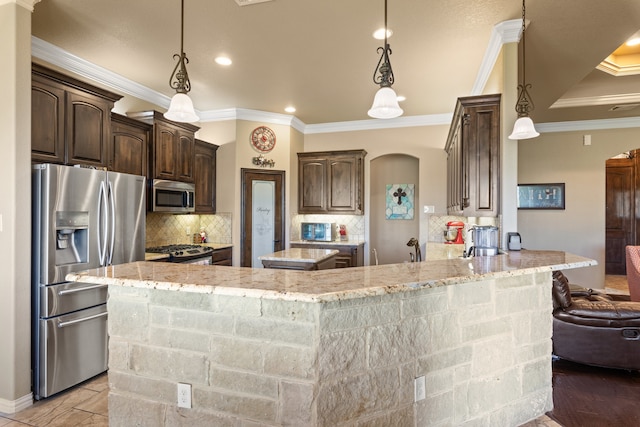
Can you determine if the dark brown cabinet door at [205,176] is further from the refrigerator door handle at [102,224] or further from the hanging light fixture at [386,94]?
the hanging light fixture at [386,94]

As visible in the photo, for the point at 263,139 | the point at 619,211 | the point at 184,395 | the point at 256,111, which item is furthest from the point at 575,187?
the point at 184,395

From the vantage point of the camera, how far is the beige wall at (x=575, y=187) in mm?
5824

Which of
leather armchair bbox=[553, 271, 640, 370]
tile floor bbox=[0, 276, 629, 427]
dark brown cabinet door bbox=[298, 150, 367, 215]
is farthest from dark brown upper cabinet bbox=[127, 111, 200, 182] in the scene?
leather armchair bbox=[553, 271, 640, 370]

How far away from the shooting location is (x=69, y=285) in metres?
2.68

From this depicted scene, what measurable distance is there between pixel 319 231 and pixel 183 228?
213cm

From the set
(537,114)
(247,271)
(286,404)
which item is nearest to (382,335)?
(286,404)

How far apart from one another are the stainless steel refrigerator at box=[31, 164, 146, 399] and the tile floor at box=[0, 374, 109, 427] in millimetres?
81

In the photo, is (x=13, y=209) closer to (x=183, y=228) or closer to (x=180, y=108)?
(x=180, y=108)

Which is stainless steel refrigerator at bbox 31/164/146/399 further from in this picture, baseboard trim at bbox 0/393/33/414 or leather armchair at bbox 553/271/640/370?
leather armchair at bbox 553/271/640/370

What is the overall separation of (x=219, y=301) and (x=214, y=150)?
4.33 meters

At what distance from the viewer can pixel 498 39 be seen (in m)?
3.04

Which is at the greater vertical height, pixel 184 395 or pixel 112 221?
pixel 112 221

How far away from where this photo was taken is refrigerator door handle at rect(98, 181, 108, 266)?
2.91m

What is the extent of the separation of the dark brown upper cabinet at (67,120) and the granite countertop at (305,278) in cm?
165
